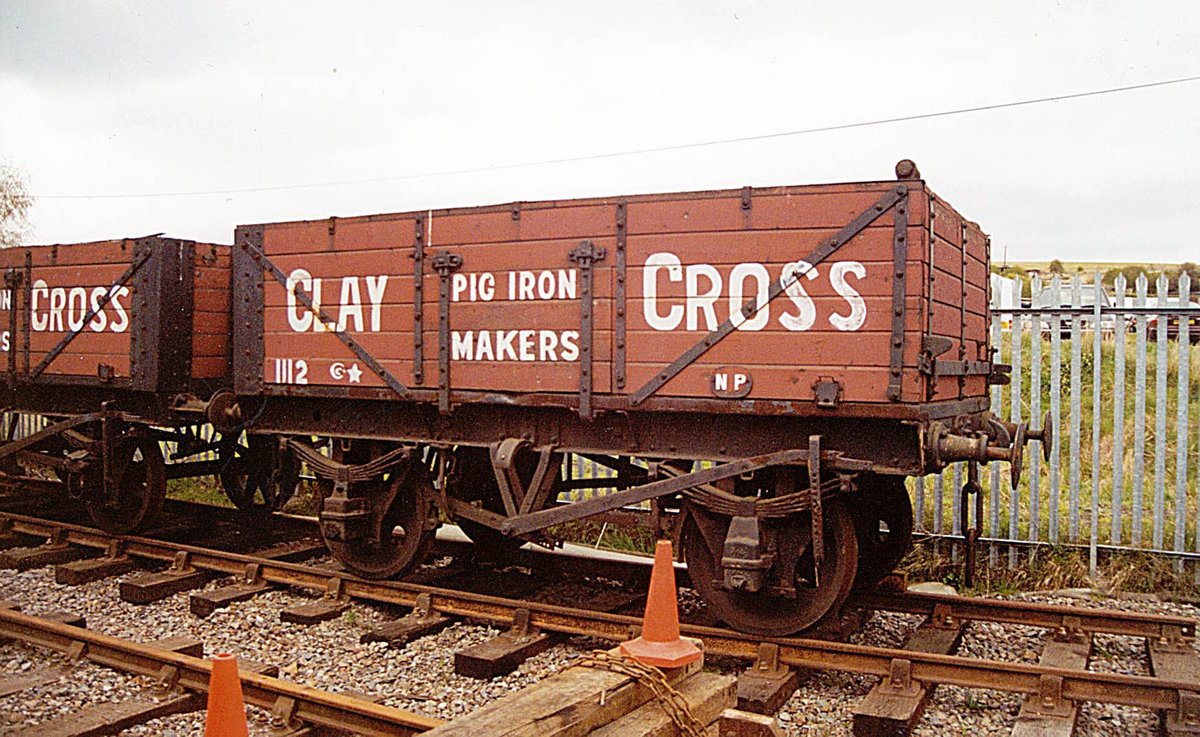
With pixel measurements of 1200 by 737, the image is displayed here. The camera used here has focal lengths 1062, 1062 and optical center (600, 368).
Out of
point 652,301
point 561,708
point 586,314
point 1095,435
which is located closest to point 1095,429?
point 1095,435

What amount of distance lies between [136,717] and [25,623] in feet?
6.26

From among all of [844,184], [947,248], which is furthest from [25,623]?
[947,248]

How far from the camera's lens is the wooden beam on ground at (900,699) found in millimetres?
5012

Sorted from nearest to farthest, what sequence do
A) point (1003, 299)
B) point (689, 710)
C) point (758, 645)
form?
1. point (689, 710)
2. point (758, 645)
3. point (1003, 299)

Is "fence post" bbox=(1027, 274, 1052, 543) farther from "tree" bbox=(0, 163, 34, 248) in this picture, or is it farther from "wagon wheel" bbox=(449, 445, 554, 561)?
"tree" bbox=(0, 163, 34, 248)

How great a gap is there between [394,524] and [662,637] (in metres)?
4.34

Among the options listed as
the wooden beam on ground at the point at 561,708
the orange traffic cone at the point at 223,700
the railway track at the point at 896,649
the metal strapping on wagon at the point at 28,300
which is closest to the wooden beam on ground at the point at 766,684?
the railway track at the point at 896,649

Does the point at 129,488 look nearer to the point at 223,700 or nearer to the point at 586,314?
the point at 586,314

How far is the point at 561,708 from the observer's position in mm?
3174

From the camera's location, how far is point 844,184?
5.81 metres

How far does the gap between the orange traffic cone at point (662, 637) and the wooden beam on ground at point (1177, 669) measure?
8.34ft

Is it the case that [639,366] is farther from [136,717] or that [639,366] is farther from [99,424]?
[99,424]

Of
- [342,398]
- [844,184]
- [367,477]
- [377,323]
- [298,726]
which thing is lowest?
[298,726]

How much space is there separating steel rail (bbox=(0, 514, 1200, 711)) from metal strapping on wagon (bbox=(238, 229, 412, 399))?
1.43 meters
